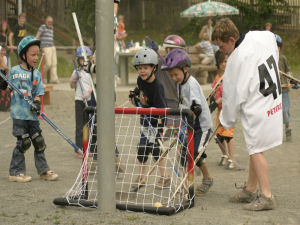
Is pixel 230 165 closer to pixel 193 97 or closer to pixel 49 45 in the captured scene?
pixel 193 97

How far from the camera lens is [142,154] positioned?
7.15 meters

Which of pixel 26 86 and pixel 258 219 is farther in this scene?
pixel 26 86

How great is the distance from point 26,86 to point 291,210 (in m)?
3.25

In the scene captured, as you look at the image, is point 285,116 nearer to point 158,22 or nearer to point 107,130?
Result: point 107,130

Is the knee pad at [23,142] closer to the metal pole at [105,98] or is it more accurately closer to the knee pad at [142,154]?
the knee pad at [142,154]

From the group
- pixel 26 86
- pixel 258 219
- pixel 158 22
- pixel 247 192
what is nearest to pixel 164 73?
pixel 26 86

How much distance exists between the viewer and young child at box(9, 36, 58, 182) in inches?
293

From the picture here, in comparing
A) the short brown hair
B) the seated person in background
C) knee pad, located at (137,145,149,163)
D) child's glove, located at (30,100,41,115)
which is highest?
the short brown hair

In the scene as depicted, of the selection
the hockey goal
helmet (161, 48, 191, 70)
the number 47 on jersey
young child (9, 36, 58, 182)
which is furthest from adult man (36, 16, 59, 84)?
the number 47 on jersey

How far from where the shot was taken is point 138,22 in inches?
1305

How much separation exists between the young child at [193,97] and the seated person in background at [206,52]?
1268cm

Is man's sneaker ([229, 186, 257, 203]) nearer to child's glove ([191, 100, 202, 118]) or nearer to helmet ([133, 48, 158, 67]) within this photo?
child's glove ([191, 100, 202, 118])

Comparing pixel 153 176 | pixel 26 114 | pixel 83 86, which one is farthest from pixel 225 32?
pixel 83 86

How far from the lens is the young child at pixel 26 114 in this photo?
7430 mm
